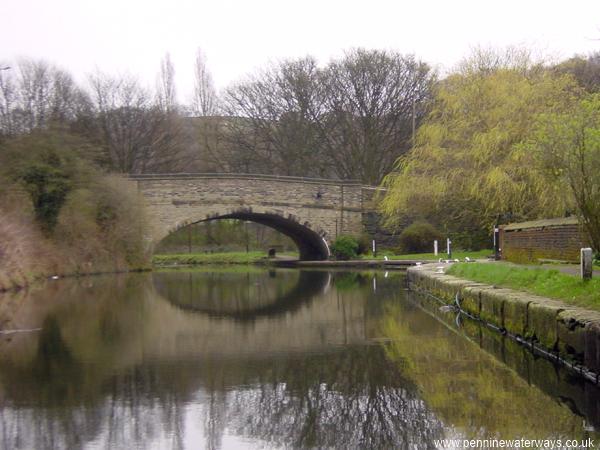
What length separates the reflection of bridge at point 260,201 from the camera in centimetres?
3697

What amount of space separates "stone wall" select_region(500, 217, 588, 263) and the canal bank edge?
1.67 meters

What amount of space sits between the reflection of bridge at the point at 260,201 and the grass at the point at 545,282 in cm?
2151

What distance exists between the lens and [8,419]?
679 cm

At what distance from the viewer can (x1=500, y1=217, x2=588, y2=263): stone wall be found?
14531 millimetres

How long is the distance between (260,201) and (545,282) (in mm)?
26896

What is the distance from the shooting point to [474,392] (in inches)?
304

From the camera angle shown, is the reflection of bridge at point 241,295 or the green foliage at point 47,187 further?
the green foliage at point 47,187

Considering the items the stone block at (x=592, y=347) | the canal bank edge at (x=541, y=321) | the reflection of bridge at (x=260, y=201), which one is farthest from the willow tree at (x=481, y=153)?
the stone block at (x=592, y=347)

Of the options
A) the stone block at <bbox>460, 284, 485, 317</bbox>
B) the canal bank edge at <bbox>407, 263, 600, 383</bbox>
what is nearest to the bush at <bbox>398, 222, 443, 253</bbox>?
the canal bank edge at <bbox>407, 263, 600, 383</bbox>

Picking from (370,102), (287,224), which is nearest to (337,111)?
(370,102)

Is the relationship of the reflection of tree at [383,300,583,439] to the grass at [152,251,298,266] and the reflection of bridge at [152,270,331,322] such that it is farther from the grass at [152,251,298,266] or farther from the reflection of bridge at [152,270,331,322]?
the grass at [152,251,298,266]

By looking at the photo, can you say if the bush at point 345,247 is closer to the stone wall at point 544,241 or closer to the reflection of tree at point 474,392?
the stone wall at point 544,241

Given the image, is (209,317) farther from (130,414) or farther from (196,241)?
(196,241)

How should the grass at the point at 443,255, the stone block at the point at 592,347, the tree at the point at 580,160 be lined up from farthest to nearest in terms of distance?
the grass at the point at 443,255, the tree at the point at 580,160, the stone block at the point at 592,347
